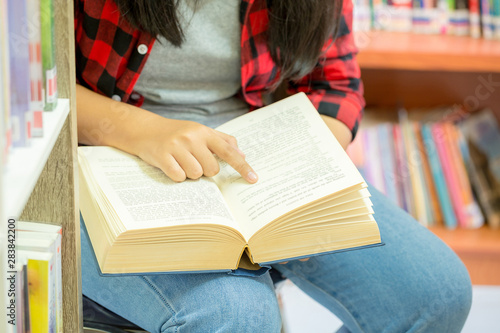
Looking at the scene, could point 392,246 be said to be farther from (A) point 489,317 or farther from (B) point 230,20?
(A) point 489,317

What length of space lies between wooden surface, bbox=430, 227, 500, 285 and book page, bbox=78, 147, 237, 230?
2.83ft

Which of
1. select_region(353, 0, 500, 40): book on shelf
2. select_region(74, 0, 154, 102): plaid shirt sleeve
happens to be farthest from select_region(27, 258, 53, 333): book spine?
select_region(353, 0, 500, 40): book on shelf

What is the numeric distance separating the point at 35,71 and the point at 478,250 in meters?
1.14

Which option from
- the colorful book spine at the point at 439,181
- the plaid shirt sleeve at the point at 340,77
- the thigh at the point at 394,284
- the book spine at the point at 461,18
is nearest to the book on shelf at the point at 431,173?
the colorful book spine at the point at 439,181

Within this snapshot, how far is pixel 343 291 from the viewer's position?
0.73 metres

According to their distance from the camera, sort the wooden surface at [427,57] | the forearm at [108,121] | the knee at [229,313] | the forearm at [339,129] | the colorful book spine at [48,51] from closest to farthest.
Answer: the colorful book spine at [48,51], the knee at [229,313], the forearm at [108,121], the forearm at [339,129], the wooden surface at [427,57]

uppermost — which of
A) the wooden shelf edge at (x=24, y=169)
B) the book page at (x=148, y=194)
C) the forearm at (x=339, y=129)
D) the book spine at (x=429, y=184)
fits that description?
the wooden shelf edge at (x=24, y=169)

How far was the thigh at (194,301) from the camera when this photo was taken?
59 centimetres

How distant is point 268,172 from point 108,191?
19cm

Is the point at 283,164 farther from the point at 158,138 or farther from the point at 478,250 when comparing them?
the point at 478,250

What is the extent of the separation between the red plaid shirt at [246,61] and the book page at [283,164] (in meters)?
0.08

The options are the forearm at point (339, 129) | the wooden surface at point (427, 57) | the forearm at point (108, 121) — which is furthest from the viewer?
the wooden surface at point (427, 57)

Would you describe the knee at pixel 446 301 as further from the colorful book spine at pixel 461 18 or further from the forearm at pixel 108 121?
the colorful book spine at pixel 461 18

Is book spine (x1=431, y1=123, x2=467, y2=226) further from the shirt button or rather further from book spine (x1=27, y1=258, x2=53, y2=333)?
book spine (x1=27, y1=258, x2=53, y2=333)
